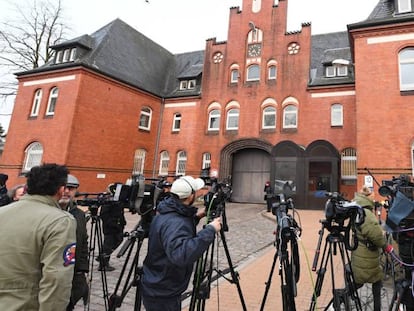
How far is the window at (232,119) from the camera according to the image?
20500 millimetres

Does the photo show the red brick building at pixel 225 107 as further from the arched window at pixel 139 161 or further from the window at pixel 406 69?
the window at pixel 406 69

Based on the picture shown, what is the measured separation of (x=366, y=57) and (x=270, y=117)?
6999mm

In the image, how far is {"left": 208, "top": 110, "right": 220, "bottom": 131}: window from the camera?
21062 millimetres

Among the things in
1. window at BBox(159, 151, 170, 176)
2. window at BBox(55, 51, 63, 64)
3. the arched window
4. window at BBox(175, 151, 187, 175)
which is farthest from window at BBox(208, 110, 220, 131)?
window at BBox(55, 51, 63, 64)

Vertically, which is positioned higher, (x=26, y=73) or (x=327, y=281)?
(x=26, y=73)

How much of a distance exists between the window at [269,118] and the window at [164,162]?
8.09 metres

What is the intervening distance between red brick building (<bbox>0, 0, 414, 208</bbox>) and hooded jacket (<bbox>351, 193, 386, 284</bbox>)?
36.3 ft

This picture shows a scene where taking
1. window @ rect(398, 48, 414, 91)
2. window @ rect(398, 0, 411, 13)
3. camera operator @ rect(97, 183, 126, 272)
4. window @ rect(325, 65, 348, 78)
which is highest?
window @ rect(398, 0, 411, 13)

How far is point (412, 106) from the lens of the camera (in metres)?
12.5

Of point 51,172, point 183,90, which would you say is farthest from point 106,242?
point 183,90

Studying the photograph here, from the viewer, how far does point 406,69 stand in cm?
1304

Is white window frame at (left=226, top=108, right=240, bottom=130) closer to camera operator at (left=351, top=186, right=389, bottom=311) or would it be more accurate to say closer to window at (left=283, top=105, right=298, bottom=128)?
window at (left=283, top=105, right=298, bottom=128)

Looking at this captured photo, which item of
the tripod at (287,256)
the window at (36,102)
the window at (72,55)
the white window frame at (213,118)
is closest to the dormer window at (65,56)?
the window at (72,55)

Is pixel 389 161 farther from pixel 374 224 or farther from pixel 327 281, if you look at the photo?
pixel 374 224
